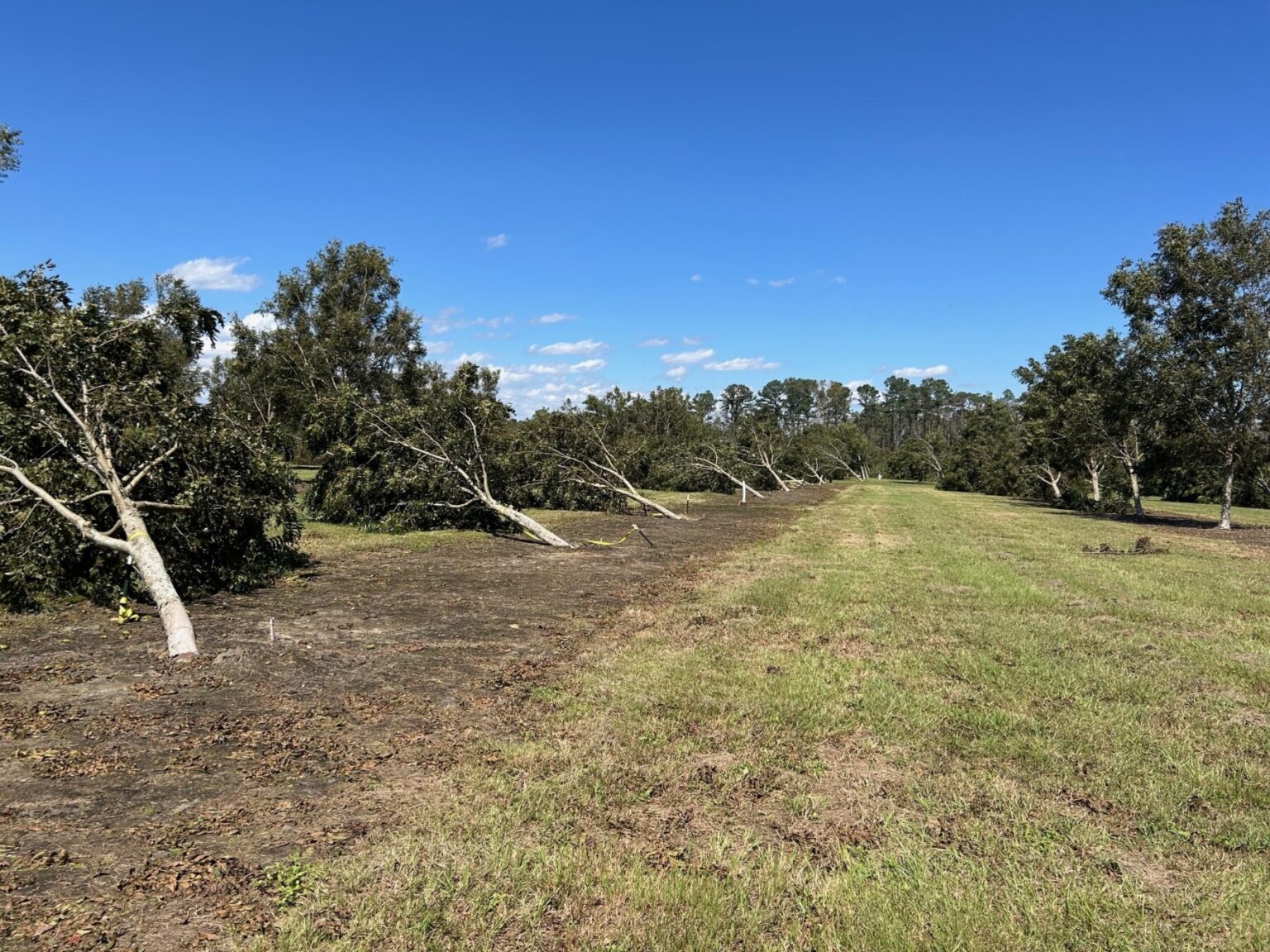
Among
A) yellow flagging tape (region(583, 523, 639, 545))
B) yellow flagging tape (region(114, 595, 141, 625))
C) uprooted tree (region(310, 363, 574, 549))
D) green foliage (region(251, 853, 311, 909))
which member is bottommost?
green foliage (region(251, 853, 311, 909))

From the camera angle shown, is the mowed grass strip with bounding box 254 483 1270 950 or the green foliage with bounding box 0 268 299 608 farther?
the green foliage with bounding box 0 268 299 608

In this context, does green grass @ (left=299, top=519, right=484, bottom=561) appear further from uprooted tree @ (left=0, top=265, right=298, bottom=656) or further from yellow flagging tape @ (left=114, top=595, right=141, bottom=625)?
yellow flagging tape @ (left=114, top=595, right=141, bottom=625)

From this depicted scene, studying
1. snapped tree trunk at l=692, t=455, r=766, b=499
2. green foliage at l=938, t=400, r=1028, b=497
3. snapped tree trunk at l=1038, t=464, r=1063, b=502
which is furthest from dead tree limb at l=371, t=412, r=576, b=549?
green foliage at l=938, t=400, r=1028, b=497

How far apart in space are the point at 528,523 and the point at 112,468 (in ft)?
29.4

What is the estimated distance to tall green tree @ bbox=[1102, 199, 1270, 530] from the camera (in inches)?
864

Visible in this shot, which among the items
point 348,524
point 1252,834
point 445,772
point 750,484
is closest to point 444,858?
point 445,772

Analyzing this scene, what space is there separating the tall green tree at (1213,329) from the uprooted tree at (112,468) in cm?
2617

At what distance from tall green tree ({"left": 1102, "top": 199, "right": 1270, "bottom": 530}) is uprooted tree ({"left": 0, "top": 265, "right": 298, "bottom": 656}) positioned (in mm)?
26169

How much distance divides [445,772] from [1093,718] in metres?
4.64

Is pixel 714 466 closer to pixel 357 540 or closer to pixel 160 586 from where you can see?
pixel 357 540

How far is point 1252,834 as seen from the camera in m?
3.63

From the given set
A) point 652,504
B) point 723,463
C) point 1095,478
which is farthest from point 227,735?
point 1095,478

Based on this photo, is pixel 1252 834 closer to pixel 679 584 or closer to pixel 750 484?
→ pixel 679 584

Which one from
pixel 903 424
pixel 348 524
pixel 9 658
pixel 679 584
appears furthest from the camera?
pixel 903 424
